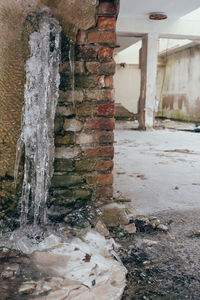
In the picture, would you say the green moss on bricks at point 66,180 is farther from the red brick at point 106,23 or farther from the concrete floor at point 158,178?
the red brick at point 106,23

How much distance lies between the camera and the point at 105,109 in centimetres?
200

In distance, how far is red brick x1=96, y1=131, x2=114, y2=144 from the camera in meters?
2.02

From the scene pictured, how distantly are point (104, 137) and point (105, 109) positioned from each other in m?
0.19

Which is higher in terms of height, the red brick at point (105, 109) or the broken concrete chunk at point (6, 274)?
the red brick at point (105, 109)

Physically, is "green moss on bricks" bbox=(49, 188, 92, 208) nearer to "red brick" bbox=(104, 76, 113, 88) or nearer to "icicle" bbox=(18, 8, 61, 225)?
"icicle" bbox=(18, 8, 61, 225)

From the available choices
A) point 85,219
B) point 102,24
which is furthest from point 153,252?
point 102,24

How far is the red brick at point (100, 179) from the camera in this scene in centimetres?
206

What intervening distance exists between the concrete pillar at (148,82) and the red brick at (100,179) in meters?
6.79

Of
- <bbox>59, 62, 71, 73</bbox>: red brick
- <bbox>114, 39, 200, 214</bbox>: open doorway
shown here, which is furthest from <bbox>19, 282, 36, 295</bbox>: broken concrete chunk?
<bbox>59, 62, 71, 73</bbox>: red brick

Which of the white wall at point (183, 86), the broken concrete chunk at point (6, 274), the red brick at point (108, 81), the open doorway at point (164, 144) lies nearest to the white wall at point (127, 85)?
the open doorway at point (164, 144)

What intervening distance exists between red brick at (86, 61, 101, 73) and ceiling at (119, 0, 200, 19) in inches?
219

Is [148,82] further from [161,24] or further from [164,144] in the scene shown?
[164,144]

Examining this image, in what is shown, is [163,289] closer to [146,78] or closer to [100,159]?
[100,159]

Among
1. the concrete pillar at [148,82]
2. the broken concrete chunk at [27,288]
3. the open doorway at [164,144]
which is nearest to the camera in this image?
the broken concrete chunk at [27,288]
